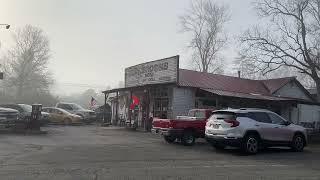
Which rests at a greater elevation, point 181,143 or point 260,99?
point 260,99

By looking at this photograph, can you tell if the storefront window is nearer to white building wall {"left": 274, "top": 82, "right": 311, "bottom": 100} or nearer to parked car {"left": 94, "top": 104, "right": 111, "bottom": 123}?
parked car {"left": 94, "top": 104, "right": 111, "bottom": 123}

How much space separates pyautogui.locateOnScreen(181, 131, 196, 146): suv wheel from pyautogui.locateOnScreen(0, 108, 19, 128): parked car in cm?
1026

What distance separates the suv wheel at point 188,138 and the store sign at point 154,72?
8.76 meters

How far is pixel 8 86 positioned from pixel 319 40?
170 feet

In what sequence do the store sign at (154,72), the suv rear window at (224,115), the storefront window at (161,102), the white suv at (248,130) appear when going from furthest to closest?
the storefront window at (161,102) < the store sign at (154,72) < the suv rear window at (224,115) < the white suv at (248,130)

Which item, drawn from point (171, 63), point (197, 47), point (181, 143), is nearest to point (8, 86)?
point (197, 47)

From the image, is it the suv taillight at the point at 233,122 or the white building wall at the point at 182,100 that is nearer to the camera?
the suv taillight at the point at 233,122

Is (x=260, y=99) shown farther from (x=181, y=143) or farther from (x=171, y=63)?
(x=181, y=143)

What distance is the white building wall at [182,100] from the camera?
27.3 metres


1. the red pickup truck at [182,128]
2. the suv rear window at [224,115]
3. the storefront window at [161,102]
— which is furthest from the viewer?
the storefront window at [161,102]

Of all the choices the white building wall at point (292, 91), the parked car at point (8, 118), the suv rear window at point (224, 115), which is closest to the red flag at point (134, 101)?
the parked car at point (8, 118)

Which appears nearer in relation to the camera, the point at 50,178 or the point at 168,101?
the point at 50,178

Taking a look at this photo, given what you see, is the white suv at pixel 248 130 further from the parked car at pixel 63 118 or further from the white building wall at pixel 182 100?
the parked car at pixel 63 118

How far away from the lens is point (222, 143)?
1537cm
